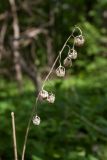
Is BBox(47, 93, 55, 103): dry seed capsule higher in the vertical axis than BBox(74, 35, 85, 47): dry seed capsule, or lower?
lower

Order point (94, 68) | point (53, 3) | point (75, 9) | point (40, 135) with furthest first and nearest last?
point (75, 9) → point (53, 3) → point (94, 68) → point (40, 135)


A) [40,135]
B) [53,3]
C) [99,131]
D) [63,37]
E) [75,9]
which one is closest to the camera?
[99,131]

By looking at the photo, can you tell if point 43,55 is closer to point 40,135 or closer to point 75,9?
point 75,9

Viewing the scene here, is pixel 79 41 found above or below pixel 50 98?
above

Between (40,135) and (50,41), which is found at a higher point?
(50,41)

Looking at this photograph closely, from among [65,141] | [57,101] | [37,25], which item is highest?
[37,25]

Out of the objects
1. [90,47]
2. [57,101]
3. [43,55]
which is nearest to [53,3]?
[90,47]

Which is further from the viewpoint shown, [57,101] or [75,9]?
[75,9]

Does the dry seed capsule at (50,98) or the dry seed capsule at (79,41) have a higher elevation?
the dry seed capsule at (79,41)

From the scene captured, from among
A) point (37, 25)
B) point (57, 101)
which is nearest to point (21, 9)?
point (37, 25)
